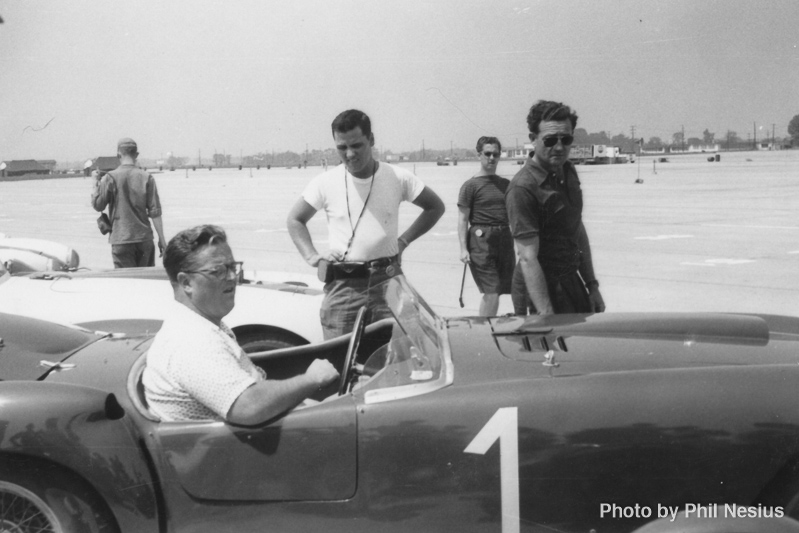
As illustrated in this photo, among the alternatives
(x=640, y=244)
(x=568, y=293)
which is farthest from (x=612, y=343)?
(x=640, y=244)

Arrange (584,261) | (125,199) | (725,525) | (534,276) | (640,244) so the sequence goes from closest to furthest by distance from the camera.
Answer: (725,525), (534,276), (584,261), (125,199), (640,244)

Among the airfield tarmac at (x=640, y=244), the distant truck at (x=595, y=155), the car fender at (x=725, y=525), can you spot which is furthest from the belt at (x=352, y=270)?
the distant truck at (x=595, y=155)

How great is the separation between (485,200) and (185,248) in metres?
3.59

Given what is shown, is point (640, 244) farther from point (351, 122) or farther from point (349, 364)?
point (349, 364)

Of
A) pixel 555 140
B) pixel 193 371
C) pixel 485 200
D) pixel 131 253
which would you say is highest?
pixel 555 140

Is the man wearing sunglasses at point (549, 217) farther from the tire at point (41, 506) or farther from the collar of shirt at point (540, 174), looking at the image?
the tire at point (41, 506)

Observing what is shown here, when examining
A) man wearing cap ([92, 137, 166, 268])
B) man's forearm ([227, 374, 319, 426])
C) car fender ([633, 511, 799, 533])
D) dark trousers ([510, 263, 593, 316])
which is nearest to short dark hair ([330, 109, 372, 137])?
dark trousers ([510, 263, 593, 316])

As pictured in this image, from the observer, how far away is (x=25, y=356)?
A: 3.54m

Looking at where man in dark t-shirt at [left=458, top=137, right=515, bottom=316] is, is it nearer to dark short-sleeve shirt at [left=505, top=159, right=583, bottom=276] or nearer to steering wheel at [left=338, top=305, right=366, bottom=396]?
dark short-sleeve shirt at [left=505, top=159, right=583, bottom=276]

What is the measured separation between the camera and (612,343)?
2.85 m

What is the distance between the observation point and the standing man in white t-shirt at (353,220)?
4180mm

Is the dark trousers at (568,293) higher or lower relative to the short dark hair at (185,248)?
lower

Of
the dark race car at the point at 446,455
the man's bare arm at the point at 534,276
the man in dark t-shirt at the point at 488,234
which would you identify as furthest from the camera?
the man in dark t-shirt at the point at 488,234

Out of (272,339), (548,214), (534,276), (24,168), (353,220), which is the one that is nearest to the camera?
(534,276)
